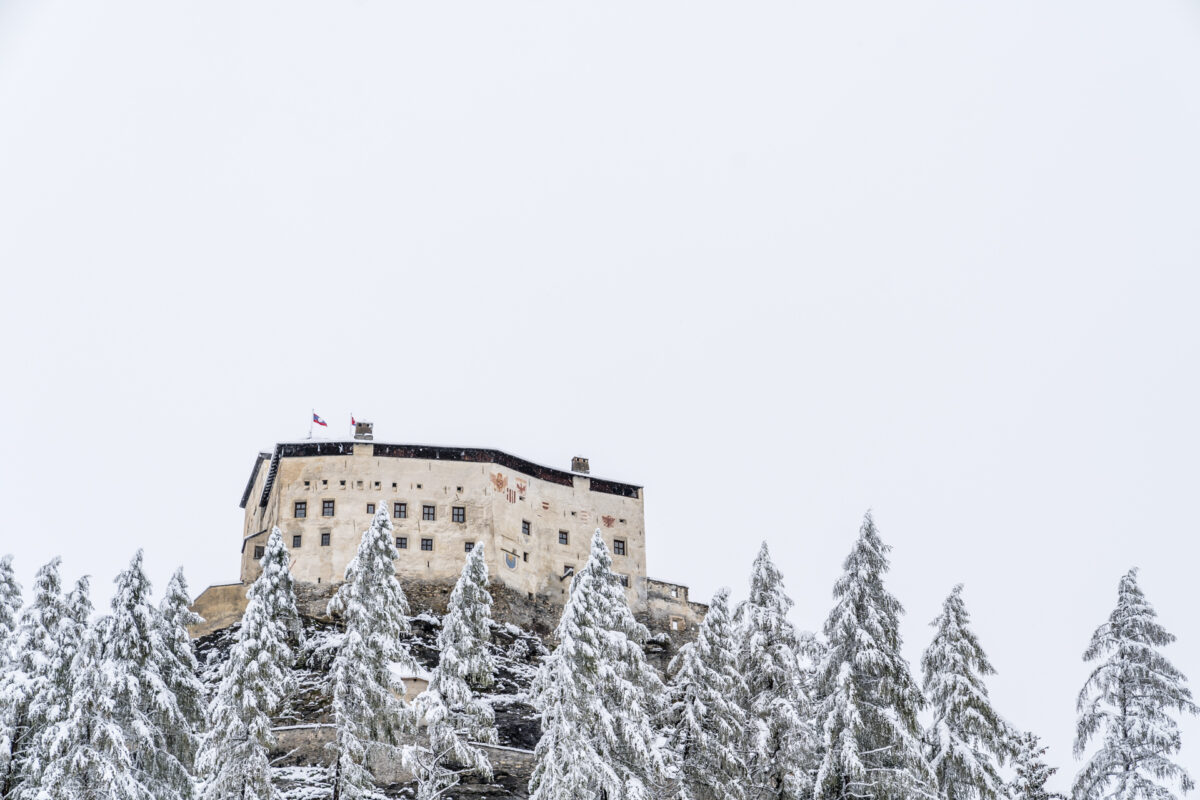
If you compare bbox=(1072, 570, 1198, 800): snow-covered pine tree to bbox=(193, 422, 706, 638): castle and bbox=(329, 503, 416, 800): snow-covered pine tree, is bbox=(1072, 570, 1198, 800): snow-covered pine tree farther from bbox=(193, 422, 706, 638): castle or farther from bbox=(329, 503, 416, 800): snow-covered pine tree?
bbox=(193, 422, 706, 638): castle

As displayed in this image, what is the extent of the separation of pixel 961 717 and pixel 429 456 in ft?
128

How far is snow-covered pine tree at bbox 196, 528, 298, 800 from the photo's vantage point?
38.1m

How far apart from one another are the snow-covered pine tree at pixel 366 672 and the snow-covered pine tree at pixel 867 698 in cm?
1230

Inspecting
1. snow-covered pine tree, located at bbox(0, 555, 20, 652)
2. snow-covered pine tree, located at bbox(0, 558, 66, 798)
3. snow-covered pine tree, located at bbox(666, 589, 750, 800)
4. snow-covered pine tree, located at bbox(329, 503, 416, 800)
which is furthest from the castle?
snow-covered pine tree, located at bbox(666, 589, 750, 800)

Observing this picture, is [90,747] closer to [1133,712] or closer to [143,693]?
[143,693]

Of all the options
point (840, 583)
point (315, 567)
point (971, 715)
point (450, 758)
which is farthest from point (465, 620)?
point (315, 567)

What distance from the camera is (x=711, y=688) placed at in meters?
39.0

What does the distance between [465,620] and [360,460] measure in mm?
28481

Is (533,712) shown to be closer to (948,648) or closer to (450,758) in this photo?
(450,758)

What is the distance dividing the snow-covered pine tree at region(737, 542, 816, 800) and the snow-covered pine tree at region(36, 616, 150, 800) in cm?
1578

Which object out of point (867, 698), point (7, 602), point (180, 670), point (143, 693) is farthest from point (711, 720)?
point (7, 602)

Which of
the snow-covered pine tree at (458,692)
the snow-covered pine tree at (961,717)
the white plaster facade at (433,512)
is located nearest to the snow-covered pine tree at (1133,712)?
the snow-covered pine tree at (961,717)

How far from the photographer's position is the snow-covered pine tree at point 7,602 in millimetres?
41156

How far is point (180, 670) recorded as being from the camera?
3884 cm
